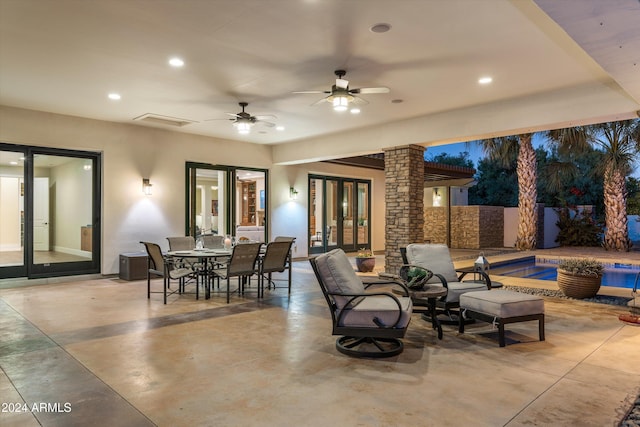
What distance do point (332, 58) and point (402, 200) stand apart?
3.91 m

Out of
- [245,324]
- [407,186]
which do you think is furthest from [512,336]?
[407,186]

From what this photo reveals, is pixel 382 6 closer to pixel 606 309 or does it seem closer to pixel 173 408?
pixel 173 408

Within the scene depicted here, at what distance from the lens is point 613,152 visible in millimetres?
12062

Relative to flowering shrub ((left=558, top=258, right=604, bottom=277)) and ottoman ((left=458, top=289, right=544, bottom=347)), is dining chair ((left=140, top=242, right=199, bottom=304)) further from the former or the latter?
flowering shrub ((left=558, top=258, right=604, bottom=277))

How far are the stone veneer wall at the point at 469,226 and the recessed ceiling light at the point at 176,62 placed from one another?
11.8 metres

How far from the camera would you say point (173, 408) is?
2.75 m

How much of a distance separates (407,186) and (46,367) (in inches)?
258

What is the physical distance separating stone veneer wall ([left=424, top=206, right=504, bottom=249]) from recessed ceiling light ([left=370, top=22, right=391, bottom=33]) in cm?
1129

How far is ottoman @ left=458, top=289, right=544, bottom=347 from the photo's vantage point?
403 cm

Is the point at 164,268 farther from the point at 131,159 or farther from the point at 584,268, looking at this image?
the point at 584,268

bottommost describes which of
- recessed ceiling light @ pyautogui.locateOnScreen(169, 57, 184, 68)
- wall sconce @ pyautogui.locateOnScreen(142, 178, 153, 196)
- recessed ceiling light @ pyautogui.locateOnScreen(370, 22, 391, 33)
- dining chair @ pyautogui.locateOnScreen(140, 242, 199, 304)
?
dining chair @ pyautogui.locateOnScreen(140, 242, 199, 304)

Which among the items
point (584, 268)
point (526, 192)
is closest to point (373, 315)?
point (584, 268)

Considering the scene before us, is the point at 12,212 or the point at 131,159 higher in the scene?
the point at 131,159

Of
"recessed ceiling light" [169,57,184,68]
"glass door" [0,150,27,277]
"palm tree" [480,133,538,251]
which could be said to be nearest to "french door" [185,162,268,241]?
"glass door" [0,150,27,277]
